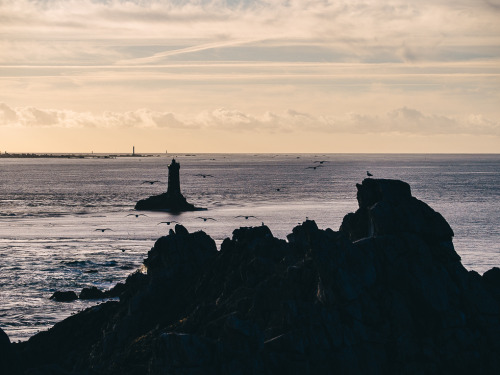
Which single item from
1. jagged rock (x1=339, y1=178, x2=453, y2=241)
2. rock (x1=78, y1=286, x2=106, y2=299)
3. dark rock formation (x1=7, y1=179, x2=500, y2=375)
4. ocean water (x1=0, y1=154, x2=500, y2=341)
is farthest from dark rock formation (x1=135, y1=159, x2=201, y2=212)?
jagged rock (x1=339, y1=178, x2=453, y2=241)

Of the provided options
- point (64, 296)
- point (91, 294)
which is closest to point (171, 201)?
point (91, 294)

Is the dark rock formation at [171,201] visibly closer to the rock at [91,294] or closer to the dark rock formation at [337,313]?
the rock at [91,294]

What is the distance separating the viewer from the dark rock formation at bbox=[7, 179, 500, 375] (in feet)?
116

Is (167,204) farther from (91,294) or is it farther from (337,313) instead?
(337,313)

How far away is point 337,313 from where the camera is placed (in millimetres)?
36875

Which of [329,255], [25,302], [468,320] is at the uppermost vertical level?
[329,255]

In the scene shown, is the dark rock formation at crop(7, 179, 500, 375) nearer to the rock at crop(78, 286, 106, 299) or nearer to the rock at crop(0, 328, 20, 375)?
the rock at crop(0, 328, 20, 375)

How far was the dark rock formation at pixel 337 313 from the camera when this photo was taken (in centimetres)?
3528

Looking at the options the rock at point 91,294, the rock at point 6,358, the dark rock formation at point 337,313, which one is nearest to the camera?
the dark rock formation at point 337,313

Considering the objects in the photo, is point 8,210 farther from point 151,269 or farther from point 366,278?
point 366,278

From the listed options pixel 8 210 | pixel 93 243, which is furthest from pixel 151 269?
pixel 8 210

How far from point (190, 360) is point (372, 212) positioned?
1368 centimetres

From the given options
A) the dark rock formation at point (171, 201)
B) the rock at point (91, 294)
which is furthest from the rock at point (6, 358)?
the dark rock formation at point (171, 201)

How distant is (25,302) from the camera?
66.8m
